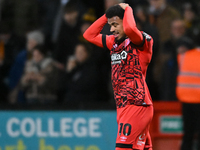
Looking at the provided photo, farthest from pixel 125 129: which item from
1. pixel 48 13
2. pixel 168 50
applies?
pixel 48 13

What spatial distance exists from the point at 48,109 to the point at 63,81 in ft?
1.67

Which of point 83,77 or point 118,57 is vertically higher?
point 118,57

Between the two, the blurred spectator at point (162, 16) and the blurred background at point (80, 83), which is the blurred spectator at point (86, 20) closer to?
the blurred background at point (80, 83)

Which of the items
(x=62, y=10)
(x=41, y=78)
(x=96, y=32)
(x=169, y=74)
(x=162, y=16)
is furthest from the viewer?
(x=62, y=10)

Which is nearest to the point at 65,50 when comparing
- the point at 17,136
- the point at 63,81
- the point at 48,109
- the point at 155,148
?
the point at 63,81

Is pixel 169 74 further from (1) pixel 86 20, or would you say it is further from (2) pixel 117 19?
(2) pixel 117 19

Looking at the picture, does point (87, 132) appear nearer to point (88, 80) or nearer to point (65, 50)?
point (88, 80)

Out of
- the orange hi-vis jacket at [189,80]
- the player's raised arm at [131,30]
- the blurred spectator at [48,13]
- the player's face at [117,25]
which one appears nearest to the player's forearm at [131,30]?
the player's raised arm at [131,30]

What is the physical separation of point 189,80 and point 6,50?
3.08 m

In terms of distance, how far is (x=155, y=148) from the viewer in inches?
283

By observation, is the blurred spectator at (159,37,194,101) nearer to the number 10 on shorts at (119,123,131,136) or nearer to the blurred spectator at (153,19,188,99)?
the blurred spectator at (153,19,188,99)

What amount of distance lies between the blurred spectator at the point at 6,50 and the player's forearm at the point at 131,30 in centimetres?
351

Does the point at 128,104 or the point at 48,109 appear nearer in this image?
the point at 128,104

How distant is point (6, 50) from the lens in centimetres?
760
